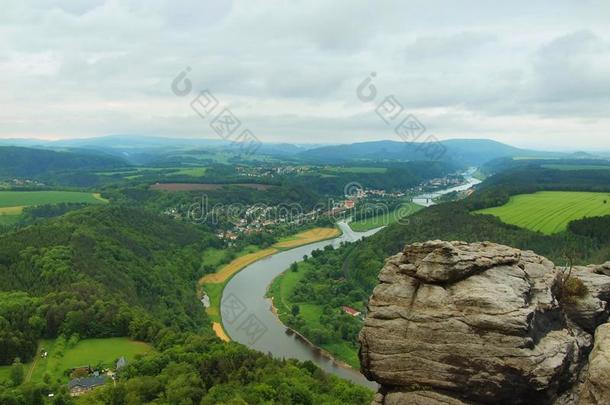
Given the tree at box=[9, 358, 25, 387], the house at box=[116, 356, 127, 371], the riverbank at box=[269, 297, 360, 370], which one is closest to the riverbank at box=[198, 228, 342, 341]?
the riverbank at box=[269, 297, 360, 370]

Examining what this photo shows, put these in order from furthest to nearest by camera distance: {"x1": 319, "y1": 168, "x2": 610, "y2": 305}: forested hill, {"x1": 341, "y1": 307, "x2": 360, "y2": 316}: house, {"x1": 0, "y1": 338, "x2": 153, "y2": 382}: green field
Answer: {"x1": 319, "y1": 168, "x2": 610, "y2": 305}: forested hill < {"x1": 341, "y1": 307, "x2": 360, "y2": 316}: house < {"x1": 0, "y1": 338, "x2": 153, "y2": 382}: green field

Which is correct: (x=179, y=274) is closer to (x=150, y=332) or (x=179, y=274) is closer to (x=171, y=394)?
(x=150, y=332)

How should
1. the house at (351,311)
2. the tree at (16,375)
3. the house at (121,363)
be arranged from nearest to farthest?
the tree at (16,375), the house at (121,363), the house at (351,311)

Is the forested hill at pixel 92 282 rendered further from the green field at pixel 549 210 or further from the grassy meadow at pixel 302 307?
the green field at pixel 549 210

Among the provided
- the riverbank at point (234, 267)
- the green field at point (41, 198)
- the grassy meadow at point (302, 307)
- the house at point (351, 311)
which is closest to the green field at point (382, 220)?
the riverbank at point (234, 267)

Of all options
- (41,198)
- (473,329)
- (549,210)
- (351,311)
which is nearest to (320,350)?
(351,311)

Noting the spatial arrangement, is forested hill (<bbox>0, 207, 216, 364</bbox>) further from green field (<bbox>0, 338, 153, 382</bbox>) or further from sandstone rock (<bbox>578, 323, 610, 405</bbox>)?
sandstone rock (<bbox>578, 323, 610, 405</bbox>)
